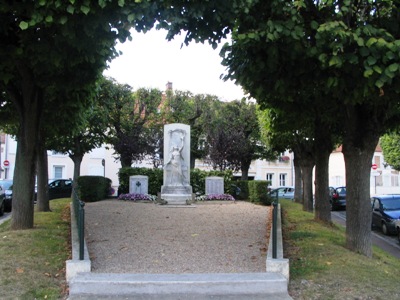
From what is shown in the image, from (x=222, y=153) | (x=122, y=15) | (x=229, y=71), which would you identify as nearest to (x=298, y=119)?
(x=229, y=71)

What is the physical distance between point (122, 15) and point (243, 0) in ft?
6.01

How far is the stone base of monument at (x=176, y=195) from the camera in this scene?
62.9ft

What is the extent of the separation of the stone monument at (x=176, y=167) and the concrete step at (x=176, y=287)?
41.9 ft

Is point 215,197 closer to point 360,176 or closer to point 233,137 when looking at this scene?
point 233,137

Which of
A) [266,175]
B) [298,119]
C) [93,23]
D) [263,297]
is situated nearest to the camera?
[263,297]

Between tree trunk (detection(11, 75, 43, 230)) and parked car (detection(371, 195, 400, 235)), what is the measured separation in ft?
39.3

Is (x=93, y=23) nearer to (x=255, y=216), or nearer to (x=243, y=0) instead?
(x=243, y=0)

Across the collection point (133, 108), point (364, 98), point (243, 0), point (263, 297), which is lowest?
point (263, 297)

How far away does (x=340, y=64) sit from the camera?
630 cm

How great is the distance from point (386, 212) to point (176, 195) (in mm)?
8644

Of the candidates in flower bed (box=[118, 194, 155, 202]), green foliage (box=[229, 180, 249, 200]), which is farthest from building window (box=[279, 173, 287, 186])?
flower bed (box=[118, 194, 155, 202])

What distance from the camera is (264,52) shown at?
7344 millimetres

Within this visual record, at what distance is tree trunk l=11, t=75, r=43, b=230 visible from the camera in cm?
963

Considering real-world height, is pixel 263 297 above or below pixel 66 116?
below
